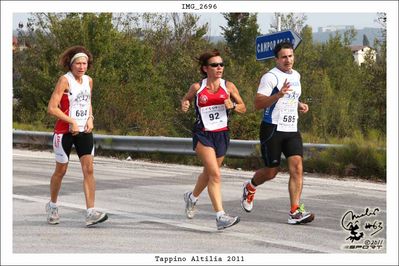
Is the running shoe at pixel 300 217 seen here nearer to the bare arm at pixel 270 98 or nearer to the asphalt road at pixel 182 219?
the asphalt road at pixel 182 219

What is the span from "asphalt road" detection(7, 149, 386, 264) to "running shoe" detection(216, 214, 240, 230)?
0.08m

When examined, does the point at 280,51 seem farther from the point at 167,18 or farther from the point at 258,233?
the point at 167,18

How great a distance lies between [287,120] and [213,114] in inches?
34.0

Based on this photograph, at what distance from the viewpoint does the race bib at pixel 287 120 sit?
366 inches

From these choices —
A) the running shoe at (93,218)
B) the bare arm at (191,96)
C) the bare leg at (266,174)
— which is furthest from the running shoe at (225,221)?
the running shoe at (93,218)

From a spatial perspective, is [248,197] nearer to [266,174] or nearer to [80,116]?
[266,174]

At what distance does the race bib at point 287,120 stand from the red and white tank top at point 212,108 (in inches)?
25.8

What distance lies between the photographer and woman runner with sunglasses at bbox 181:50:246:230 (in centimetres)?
894

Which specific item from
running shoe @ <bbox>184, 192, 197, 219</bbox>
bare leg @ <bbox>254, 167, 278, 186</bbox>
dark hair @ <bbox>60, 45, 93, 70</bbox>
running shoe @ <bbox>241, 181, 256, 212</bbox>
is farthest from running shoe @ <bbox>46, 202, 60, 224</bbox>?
bare leg @ <bbox>254, 167, 278, 186</bbox>

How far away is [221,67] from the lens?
29.5ft

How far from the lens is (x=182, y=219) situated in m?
9.73

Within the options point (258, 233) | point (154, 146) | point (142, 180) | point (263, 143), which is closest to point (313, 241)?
point (258, 233)

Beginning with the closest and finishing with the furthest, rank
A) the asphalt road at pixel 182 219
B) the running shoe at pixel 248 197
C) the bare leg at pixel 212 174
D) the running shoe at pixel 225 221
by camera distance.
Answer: the asphalt road at pixel 182 219, the running shoe at pixel 225 221, the bare leg at pixel 212 174, the running shoe at pixel 248 197

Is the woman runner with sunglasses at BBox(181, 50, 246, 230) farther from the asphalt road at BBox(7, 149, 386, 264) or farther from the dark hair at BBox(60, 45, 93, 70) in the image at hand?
the dark hair at BBox(60, 45, 93, 70)
